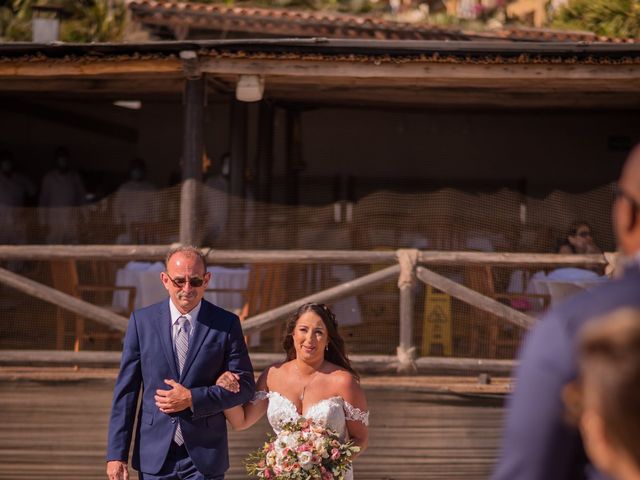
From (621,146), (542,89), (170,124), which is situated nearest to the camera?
(542,89)

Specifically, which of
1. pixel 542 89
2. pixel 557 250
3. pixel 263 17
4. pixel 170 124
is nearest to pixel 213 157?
pixel 170 124

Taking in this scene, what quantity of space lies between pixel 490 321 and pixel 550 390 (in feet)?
22.1

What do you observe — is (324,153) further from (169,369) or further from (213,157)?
(169,369)

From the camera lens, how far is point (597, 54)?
852 centimetres

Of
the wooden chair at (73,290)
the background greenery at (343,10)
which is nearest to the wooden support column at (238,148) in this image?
the wooden chair at (73,290)

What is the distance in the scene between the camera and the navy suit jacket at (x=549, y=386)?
222 centimetres

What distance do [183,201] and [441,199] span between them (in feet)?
7.34

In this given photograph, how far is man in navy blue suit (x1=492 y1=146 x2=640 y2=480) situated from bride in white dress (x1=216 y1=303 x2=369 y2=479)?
2889 mm

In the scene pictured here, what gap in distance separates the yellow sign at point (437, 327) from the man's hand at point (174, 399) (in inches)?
170

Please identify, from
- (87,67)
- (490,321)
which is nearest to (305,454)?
(490,321)

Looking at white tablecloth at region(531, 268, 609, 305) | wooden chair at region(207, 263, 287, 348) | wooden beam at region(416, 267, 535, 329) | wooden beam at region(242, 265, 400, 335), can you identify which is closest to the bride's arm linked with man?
wooden beam at region(242, 265, 400, 335)

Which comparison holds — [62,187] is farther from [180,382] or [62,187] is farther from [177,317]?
[180,382]

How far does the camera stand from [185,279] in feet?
17.0

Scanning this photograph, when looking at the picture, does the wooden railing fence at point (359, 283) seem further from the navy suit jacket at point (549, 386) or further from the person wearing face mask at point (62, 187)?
the navy suit jacket at point (549, 386)
